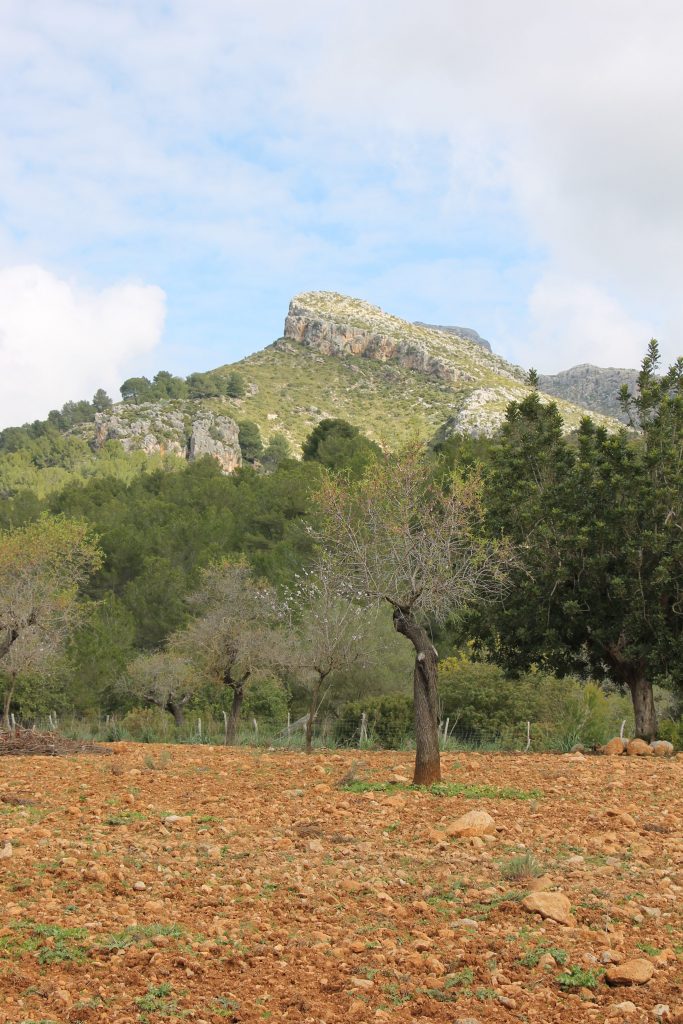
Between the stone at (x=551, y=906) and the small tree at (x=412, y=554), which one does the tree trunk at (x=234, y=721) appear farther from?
the stone at (x=551, y=906)

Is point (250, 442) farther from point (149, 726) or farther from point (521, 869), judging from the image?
point (521, 869)

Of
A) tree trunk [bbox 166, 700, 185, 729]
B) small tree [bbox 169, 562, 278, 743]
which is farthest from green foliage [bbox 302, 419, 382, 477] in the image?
tree trunk [bbox 166, 700, 185, 729]

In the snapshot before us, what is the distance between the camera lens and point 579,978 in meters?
5.23

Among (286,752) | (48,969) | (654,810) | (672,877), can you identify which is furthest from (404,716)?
(48,969)

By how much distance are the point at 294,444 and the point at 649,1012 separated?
89672 millimetres

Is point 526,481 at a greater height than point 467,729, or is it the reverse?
point 526,481

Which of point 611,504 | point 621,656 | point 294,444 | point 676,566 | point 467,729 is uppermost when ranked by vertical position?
point 294,444

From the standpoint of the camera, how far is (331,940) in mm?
5945

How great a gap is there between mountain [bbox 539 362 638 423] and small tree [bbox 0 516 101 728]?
94.4 meters

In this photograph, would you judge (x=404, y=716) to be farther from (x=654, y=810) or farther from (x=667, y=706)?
(x=654, y=810)

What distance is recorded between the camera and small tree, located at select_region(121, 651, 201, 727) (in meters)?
33.9

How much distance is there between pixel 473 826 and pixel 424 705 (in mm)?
3542

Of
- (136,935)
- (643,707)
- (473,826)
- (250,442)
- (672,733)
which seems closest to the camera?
(136,935)

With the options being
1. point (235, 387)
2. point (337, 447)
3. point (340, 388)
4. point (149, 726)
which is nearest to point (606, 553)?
point (149, 726)
